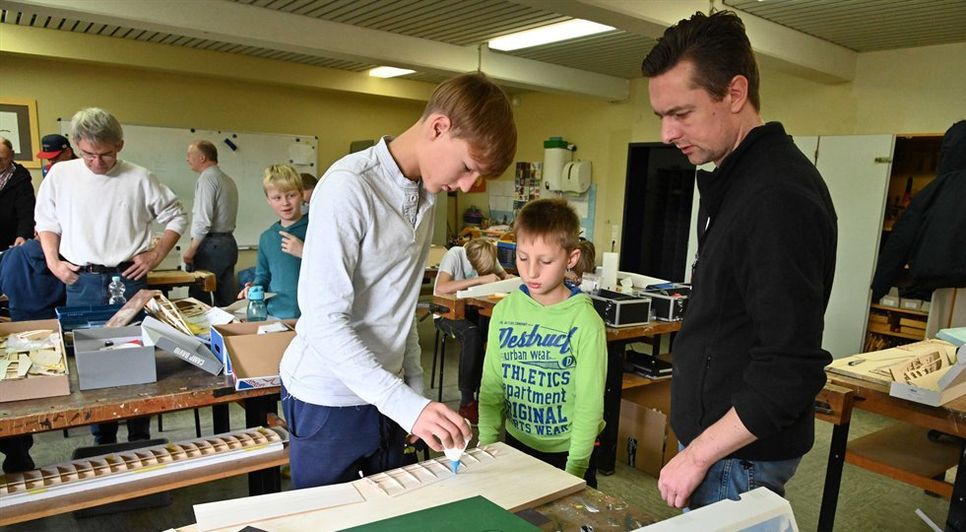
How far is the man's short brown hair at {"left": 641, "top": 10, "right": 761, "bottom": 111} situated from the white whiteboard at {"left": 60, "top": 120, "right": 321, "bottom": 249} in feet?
20.1

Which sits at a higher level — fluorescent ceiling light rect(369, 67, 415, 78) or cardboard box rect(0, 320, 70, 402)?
fluorescent ceiling light rect(369, 67, 415, 78)

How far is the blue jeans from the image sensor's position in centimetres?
104

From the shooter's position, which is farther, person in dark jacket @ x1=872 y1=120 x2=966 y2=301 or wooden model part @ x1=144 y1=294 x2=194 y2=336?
person in dark jacket @ x1=872 y1=120 x2=966 y2=301

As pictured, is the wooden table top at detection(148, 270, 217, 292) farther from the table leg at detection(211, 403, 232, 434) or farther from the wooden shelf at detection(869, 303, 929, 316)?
the wooden shelf at detection(869, 303, 929, 316)

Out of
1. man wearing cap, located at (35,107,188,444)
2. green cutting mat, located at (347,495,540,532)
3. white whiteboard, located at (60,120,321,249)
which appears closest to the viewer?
green cutting mat, located at (347,495,540,532)

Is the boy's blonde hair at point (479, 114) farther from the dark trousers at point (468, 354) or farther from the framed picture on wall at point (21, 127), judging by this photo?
the framed picture on wall at point (21, 127)

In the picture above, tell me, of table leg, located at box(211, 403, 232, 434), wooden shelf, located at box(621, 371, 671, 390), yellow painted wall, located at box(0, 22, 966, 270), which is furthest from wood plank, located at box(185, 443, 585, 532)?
yellow painted wall, located at box(0, 22, 966, 270)

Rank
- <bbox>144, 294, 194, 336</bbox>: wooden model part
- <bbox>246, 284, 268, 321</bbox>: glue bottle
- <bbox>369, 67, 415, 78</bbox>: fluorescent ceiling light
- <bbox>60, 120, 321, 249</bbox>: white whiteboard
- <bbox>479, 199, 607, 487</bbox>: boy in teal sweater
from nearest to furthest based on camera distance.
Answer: <bbox>479, 199, 607, 487</bbox>: boy in teal sweater, <bbox>144, 294, 194, 336</bbox>: wooden model part, <bbox>246, 284, 268, 321</bbox>: glue bottle, <bbox>60, 120, 321, 249</bbox>: white whiteboard, <bbox>369, 67, 415, 78</bbox>: fluorescent ceiling light

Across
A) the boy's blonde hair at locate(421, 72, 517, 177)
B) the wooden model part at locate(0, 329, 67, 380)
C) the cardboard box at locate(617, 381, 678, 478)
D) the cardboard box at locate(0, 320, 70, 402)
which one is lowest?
the cardboard box at locate(617, 381, 678, 478)

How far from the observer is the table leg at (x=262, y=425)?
1.81m

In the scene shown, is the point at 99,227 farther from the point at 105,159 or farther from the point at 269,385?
the point at 269,385

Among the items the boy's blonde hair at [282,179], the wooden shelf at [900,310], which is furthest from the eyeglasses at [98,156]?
the wooden shelf at [900,310]

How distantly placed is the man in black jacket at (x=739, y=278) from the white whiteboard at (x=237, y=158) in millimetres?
6108

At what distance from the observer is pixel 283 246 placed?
8.87ft
